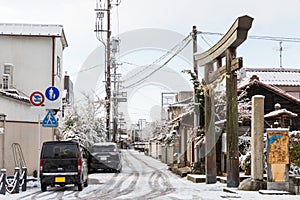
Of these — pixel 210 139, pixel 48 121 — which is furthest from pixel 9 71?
pixel 210 139

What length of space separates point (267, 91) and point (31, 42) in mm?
14499

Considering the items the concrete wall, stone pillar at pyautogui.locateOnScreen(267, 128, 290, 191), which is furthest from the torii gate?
the concrete wall

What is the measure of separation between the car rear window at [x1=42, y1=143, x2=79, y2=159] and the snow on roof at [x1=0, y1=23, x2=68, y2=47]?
1359 cm

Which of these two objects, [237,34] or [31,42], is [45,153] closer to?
[237,34]

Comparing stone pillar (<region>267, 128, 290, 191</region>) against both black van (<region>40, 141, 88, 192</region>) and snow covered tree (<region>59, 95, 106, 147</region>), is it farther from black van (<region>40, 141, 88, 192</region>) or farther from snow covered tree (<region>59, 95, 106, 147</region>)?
snow covered tree (<region>59, 95, 106, 147</region>)

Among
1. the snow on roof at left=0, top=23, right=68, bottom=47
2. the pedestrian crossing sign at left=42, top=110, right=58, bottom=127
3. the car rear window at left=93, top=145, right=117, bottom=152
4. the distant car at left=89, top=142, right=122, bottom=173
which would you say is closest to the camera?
the pedestrian crossing sign at left=42, top=110, right=58, bottom=127

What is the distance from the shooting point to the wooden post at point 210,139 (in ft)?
71.3

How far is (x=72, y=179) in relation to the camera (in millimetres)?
19125

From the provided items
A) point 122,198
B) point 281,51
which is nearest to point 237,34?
point 122,198

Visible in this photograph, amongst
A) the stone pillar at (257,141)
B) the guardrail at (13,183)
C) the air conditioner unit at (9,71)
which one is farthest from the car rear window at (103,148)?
the stone pillar at (257,141)

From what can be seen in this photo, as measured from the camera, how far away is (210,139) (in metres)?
22.2

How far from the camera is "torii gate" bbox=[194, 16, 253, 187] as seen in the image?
1804 centimetres

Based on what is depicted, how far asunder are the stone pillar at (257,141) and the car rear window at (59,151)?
6.28 m

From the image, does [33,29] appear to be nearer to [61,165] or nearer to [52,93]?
[52,93]
